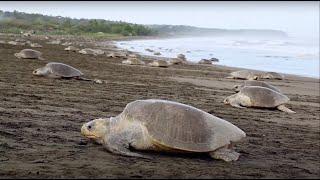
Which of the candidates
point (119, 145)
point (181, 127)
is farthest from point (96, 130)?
point (181, 127)

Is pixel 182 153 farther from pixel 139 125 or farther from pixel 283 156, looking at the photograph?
pixel 283 156

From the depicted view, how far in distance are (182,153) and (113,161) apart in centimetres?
88

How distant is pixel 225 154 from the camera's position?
543cm

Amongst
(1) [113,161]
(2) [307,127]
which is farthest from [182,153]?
(2) [307,127]

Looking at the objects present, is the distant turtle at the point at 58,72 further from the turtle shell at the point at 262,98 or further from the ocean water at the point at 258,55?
the ocean water at the point at 258,55

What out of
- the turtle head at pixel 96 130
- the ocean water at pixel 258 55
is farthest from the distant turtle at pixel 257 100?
the ocean water at pixel 258 55

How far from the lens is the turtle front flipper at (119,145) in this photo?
5.33 m

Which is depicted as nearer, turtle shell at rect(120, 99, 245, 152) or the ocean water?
turtle shell at rect(120, 99, 245, 152)

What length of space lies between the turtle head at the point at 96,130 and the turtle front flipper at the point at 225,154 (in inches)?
52.6

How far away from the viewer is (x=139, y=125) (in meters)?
5.61

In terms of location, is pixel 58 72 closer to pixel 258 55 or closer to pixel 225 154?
pixel 225 154

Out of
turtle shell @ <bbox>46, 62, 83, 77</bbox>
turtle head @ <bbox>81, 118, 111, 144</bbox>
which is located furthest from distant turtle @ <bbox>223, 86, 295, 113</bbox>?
turtle head @ <bbox>81, 118, 111, 144</bbox>

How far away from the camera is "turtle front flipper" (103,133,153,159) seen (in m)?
5.33

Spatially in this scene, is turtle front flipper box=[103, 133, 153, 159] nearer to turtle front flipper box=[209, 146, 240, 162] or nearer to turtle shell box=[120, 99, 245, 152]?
turtle shell box=[120, 99, 245, 152]
